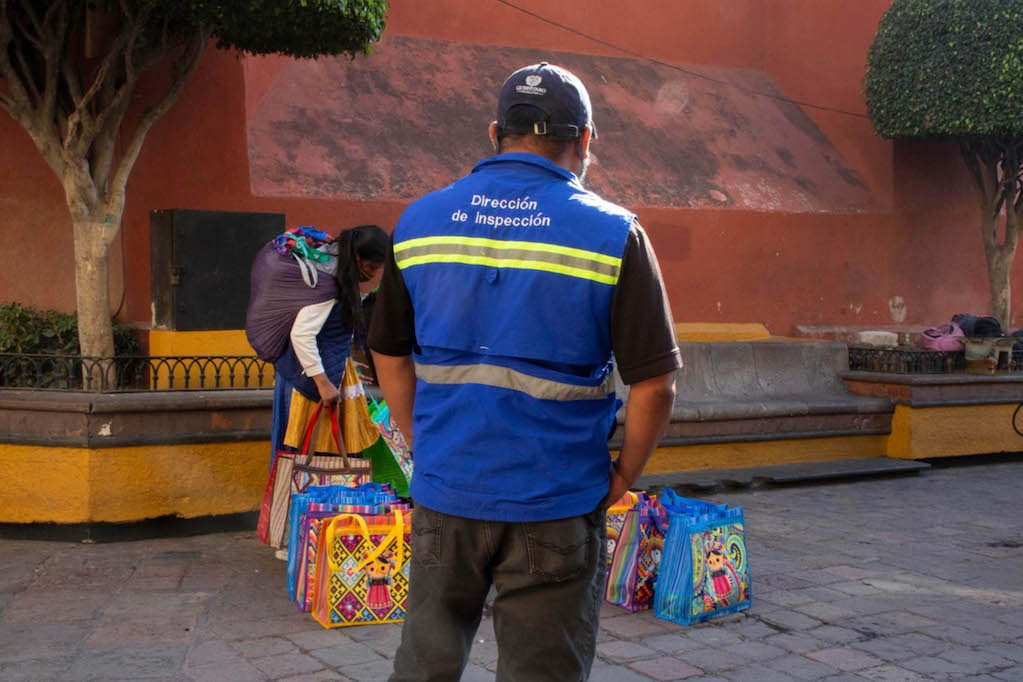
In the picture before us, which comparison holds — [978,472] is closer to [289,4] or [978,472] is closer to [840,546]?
[840,546]

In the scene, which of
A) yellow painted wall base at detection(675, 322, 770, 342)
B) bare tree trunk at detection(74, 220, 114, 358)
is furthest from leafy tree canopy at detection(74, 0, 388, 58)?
Answer: yellow painted wall base at detection(675, 322, 770, 342)

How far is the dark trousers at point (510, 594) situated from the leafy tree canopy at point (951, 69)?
11202 mm

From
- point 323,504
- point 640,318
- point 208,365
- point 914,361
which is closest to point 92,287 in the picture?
point 208,365

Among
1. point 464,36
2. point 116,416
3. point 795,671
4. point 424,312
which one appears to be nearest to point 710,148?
point 464,36

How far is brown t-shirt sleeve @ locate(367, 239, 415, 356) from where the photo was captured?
103 inches

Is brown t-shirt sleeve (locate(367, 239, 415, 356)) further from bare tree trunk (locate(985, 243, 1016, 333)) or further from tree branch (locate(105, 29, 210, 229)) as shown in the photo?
bare tree trunk (locate(985, 243, 1016, 333))

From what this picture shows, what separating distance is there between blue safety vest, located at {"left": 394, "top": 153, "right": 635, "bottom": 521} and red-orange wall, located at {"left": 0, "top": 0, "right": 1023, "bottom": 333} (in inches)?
293

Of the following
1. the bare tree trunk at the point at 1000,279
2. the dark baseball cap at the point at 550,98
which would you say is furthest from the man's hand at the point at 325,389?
the bare tree trunk at the point at 1000,279

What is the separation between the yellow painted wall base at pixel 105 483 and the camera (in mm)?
6141

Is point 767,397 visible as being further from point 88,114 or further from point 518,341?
point 518,341

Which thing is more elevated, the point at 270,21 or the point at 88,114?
the point at 270,21

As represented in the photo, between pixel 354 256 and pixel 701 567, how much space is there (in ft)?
A: 7.12

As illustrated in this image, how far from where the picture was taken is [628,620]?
4891 millimetres

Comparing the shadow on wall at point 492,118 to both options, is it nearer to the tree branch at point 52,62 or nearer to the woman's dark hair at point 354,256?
the tree branch at point 52,62
